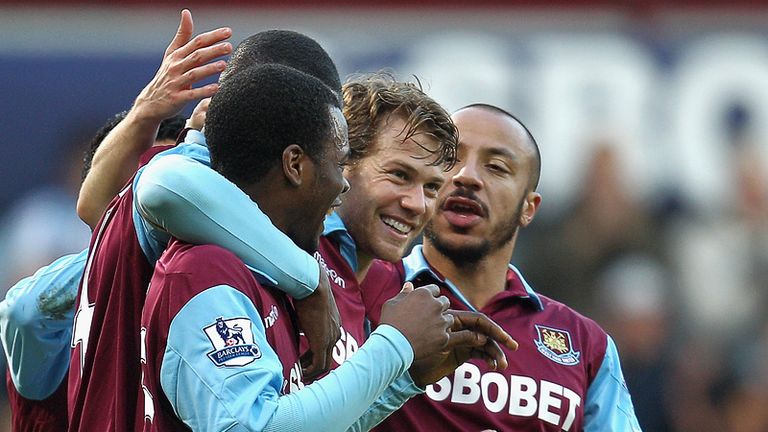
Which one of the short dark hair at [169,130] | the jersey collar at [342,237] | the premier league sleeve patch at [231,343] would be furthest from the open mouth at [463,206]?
the premier league sleeve patch at [231,343]

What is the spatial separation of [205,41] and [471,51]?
4.39 meters

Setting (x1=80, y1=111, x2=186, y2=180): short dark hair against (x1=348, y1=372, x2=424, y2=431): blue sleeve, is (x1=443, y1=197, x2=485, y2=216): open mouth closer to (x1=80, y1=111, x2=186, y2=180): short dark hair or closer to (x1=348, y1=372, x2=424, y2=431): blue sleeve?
(x1=80, y1=111, x2=186, y2=180): short dark hair

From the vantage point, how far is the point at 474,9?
740 cm

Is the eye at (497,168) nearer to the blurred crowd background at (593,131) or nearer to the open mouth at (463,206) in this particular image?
the open mouth at (463,206)

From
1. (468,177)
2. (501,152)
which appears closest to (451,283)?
(468,177)

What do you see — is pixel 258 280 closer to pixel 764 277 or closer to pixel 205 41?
pixel 205 41

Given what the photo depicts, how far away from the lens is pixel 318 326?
99.7 inches

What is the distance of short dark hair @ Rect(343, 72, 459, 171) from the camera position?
342 centimetres

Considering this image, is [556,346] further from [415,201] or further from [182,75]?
[182,75]

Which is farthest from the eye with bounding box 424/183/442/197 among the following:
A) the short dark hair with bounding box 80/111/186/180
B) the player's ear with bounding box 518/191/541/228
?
the short dark hair with bounding box 80/111/186/180

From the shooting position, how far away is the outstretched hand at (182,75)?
2816 millimetres

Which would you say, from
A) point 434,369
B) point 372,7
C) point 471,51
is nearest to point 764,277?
point 471,51

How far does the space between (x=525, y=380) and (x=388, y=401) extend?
118 cm

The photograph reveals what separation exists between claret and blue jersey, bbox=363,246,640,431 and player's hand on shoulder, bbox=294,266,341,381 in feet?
3.03
